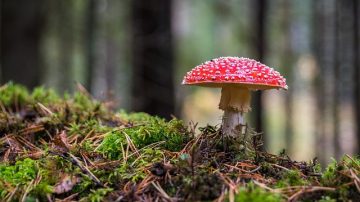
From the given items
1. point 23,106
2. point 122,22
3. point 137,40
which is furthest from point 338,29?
point 23,106

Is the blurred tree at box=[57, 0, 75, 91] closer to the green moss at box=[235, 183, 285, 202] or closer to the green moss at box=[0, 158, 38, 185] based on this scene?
the green moss at box=[0, 158, 38, 185]

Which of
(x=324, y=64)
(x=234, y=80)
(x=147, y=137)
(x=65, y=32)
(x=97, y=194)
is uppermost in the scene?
(x=65, y=32)

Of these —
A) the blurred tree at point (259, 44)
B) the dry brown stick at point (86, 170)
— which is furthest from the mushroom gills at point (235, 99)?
the blurred tree at point (259, 44)

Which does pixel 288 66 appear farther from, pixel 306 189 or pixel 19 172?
pixel 19 172

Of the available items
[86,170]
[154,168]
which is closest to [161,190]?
[154,168]

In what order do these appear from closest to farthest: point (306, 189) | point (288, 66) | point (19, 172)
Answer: point (306, 189), point (19, 172), point (288, 66)

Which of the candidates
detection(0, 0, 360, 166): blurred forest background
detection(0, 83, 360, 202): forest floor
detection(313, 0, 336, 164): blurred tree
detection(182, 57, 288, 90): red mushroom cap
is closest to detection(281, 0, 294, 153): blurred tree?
detection(0, 0, 360, 166): blurred forest background

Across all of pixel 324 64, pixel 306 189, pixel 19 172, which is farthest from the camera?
pixel 324 64

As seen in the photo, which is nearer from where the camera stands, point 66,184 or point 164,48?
point 66,184
